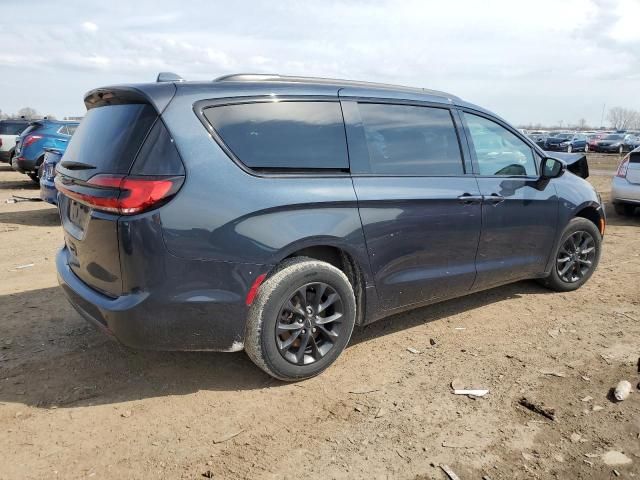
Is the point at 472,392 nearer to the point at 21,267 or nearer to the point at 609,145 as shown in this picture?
the point at 21,267

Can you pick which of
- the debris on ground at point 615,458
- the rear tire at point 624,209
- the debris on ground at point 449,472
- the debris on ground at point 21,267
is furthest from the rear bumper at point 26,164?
the debris on ground at point 615,458

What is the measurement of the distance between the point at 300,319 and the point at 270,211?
2.39 ft

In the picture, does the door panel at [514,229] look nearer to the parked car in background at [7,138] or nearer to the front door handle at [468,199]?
the front door handle at [468,199]

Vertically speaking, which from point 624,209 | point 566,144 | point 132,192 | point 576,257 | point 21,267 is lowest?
point 21,267

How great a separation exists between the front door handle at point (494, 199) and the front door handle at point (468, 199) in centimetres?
9

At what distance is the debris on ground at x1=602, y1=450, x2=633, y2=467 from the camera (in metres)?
2.57

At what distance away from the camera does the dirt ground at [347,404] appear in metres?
2.54

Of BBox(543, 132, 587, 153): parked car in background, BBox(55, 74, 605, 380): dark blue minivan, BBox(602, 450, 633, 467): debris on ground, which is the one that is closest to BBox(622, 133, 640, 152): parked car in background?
BBox(543, 132, 587, 153): parked car in background

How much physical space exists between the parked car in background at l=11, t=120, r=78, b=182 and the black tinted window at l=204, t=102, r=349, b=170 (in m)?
11.0

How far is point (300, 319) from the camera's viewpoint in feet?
10.6

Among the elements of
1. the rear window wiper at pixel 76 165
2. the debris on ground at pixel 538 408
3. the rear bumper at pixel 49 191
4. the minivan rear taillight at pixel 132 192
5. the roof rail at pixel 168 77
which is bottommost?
the debris on ground at pixel 538 408

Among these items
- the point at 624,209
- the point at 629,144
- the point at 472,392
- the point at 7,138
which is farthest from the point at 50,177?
the point at 629,144

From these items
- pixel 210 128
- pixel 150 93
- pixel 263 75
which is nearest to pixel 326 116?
pixel 263 75

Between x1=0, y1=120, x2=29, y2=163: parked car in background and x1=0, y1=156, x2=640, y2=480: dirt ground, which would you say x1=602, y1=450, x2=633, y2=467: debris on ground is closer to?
x1=0, y1=156, x2=640, y2=480: dirt ground
